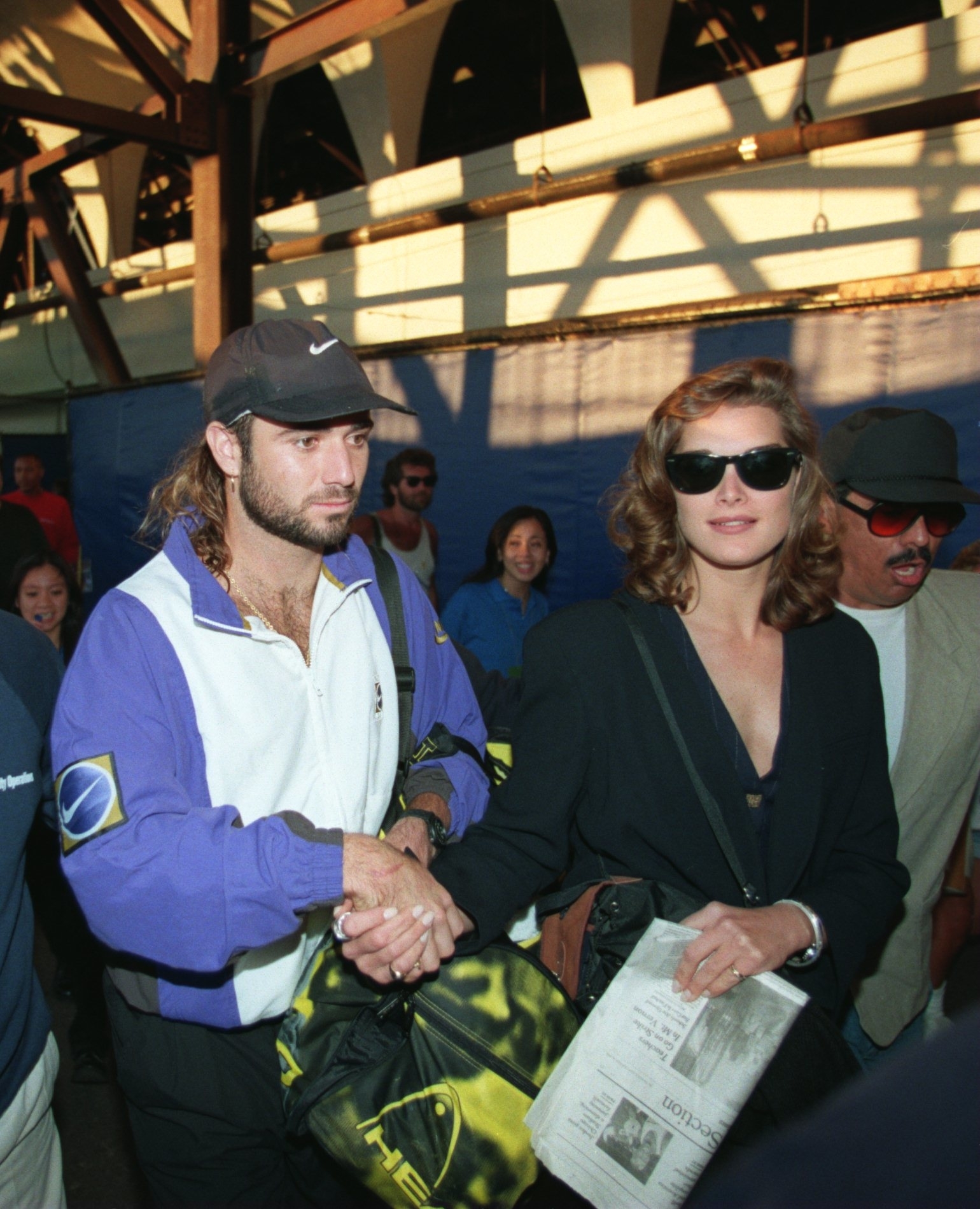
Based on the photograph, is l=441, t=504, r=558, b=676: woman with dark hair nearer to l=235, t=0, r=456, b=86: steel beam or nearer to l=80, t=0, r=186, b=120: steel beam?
l=235, t=0, r=456, b=86: steel beam

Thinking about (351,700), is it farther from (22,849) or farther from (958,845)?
(958,845)

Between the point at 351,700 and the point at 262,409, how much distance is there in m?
0.64

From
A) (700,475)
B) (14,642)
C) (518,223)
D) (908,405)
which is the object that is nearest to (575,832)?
(700,475)

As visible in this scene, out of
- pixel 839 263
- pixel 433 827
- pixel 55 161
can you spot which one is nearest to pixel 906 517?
pixel 433 827

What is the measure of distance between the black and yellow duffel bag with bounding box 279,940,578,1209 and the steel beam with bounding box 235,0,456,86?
19.5 feet

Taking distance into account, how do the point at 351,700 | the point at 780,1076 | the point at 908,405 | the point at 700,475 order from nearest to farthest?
the point at 780,1076 < the point at 700,475 < the point at 351,700 < the point at 908,405

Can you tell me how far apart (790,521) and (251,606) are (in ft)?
3.81

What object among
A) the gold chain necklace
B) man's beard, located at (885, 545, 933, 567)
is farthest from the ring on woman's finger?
man's beard, located at (885, 545, 933, 567)

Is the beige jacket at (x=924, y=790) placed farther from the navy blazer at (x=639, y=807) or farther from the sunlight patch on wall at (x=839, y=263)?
the sunlight patch on wall at (x=839, y=263)

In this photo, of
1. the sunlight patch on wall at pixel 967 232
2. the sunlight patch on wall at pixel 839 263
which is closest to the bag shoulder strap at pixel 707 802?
the sunlight patch on wall at pixel 839 263

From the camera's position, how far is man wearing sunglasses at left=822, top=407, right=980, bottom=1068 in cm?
236

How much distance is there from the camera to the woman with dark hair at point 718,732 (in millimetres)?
1712

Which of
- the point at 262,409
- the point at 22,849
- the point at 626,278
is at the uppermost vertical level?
the point at 626,278

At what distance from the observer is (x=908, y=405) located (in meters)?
4.52
